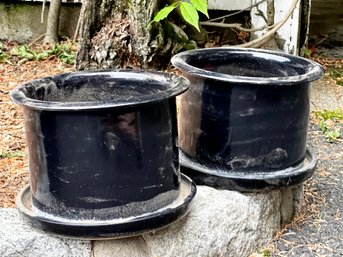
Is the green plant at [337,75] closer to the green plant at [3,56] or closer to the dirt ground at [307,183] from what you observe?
the dirt ground at [307,183]

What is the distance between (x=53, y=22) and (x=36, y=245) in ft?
11.5

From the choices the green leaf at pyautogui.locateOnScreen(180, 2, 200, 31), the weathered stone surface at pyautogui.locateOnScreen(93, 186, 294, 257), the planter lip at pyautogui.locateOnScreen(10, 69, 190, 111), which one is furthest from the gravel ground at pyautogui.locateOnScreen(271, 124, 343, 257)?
the green leaf at pyautogui.locateOnScreen(180, 2, 200, 31)

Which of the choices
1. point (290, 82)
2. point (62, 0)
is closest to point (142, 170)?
point (290, 82)

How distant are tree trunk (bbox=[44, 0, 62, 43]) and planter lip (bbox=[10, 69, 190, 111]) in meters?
3.00

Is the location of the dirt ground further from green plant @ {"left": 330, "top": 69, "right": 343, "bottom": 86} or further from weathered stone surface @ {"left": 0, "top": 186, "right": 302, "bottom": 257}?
green plant @ {"left": 330, "top": 69, "right": 343, "bottom": 86}

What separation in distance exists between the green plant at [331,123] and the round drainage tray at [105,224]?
2.04m

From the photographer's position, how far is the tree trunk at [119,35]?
448 cm

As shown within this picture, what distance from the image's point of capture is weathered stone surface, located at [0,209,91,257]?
243 cm

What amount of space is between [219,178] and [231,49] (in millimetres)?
719

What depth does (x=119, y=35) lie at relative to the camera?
4527mm

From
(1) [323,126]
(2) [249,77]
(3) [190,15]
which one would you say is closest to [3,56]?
(1) [323,126]

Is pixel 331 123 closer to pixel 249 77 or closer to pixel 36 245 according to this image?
pixel 249 77

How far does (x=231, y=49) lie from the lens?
3.20 m

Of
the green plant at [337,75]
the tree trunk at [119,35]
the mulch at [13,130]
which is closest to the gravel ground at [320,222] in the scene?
the mulch at [13,130]
